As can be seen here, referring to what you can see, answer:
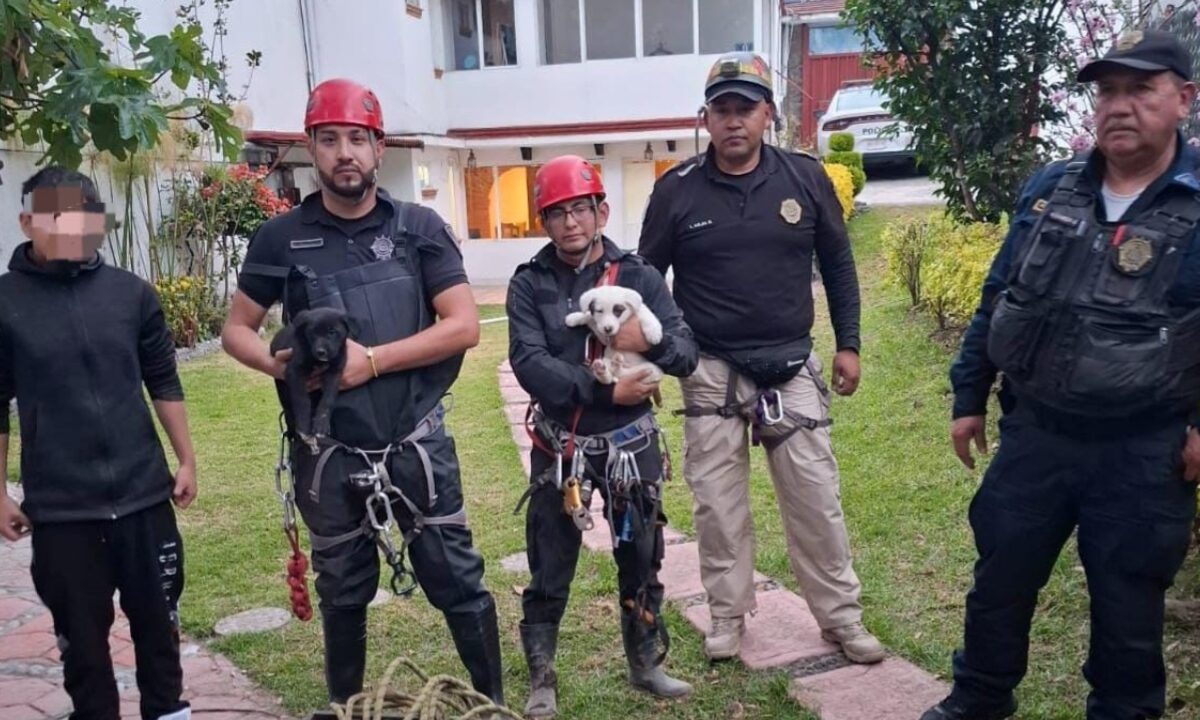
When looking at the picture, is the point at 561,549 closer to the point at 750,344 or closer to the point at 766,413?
the point at 766,413

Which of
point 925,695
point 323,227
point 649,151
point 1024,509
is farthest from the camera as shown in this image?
point 649,151

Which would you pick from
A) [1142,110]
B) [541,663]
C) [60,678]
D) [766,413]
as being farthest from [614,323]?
[60,678]

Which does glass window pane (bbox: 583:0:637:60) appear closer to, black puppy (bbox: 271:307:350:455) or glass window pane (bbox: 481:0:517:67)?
glass window pane (bbox: 481:0:517:67)

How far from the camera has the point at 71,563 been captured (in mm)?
2988

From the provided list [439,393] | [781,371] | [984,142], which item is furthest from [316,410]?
[984,142]

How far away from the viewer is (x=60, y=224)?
294 cm

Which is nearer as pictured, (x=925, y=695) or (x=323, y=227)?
(x=323, y=227)

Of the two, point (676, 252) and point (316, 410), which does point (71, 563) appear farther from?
point (676, 252)

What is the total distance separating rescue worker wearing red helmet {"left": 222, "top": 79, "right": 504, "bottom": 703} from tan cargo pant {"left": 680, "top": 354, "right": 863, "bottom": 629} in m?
0.93

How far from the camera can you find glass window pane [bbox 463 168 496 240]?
18.1m

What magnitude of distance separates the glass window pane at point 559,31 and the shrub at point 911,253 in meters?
8.85

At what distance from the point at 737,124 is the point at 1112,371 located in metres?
1.50

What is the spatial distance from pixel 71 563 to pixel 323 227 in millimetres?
1201

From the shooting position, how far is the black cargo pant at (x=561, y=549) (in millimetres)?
3412
